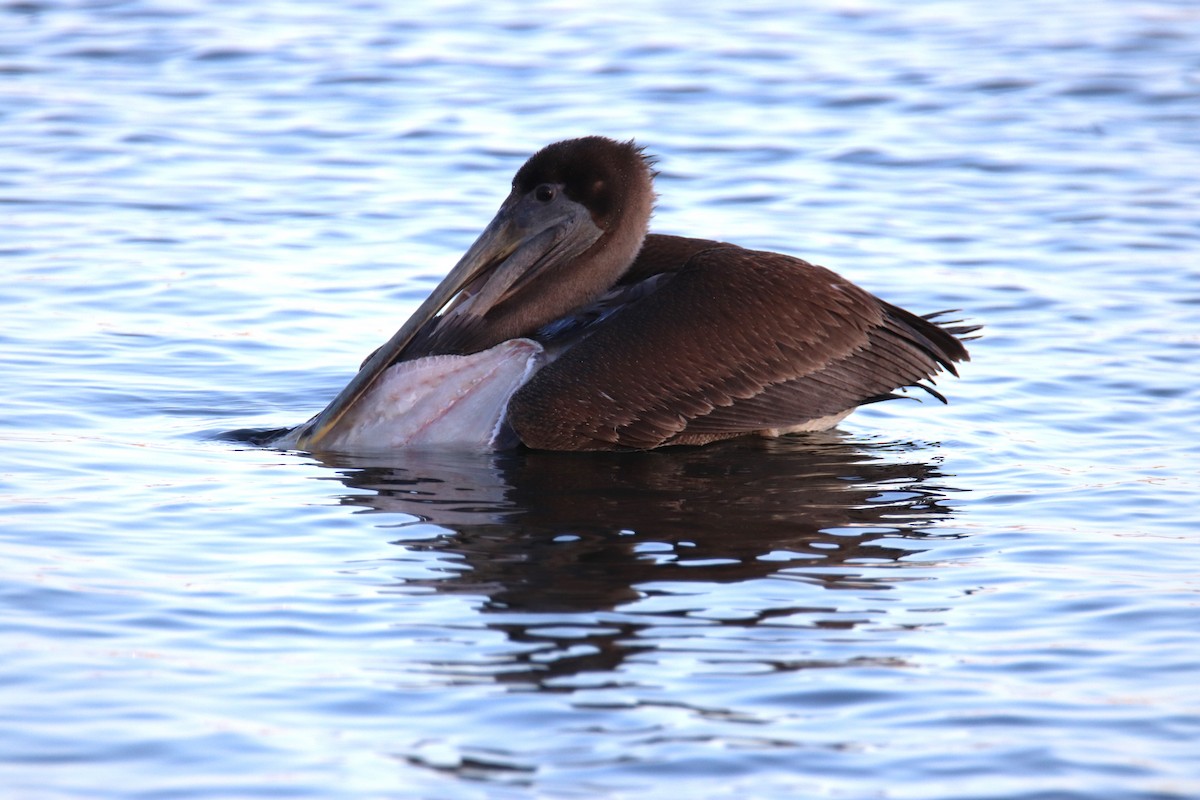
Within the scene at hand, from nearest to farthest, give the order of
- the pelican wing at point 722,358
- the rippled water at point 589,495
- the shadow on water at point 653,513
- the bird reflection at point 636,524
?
the rippled water at point 589,495, the bird reflection at point 636,524, the shadow on water at point 653,513, the pelican wing at point 722,358

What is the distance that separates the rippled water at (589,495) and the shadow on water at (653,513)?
0.02 m

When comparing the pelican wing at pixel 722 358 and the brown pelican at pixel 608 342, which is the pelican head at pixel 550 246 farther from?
the pelican wing at pixel 722 358

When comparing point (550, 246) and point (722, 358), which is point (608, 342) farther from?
point (550, 246)

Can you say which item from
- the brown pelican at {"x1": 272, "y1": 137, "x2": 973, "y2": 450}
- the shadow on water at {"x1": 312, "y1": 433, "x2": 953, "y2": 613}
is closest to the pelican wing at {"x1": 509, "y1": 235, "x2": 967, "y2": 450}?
the brown pelican at {"x1": 272, "y1": 137, "x2": 973, "y2": 450}

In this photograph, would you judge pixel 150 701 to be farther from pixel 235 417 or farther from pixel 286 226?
pixel 286 226

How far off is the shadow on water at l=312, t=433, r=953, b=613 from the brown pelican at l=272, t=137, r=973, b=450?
0.49ft

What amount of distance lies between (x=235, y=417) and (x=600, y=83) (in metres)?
7.74

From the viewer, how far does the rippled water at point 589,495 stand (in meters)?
4.16

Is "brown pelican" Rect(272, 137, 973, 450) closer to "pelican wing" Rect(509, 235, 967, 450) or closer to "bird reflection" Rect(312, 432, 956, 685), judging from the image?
"pelican wing" Rect(509, 235, 967, 450)

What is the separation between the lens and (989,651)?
478cm

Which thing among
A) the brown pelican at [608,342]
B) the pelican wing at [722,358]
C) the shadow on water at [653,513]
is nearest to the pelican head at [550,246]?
the brown pelican at [608,342]

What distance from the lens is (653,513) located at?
597 centimetres

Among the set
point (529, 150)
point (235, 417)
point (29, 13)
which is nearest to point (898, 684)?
point (235, 417)

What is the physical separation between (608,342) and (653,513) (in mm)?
A: 828
